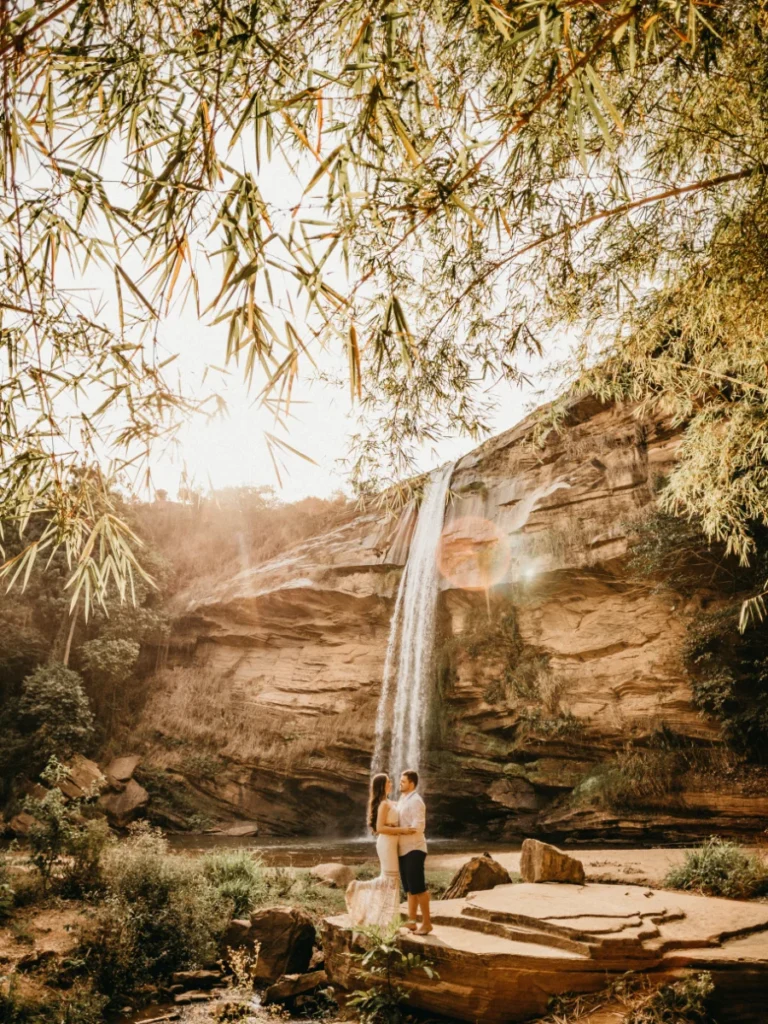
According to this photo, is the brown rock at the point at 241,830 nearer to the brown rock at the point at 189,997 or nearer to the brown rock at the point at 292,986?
the brown rock at the point at 189,997

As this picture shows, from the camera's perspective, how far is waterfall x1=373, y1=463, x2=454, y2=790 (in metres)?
14.1

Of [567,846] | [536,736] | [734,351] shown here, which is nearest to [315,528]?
[536,736]

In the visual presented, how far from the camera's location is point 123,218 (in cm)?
215

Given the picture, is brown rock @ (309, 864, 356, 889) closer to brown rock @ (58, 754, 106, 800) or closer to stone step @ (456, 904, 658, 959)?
stone step @ (456, 904, 658, 959)

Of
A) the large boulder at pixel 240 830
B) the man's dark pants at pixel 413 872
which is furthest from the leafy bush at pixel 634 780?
the large boulder at pixel 240 830

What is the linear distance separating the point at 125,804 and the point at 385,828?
39.5 ft

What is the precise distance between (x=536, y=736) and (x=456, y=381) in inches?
382

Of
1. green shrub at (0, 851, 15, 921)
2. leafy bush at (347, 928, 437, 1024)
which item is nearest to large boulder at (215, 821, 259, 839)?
green shrub at (0, 851, 15, 921)

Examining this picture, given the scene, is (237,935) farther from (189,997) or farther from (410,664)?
(410,664)

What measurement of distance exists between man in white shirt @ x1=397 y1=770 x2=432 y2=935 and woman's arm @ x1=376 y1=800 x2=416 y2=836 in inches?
1.4

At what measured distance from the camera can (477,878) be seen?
18.1ft

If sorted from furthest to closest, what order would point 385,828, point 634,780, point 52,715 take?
1. point 52,715
2. point 634,780
3. point 385,828

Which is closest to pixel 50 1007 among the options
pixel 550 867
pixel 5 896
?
pixel 5 896

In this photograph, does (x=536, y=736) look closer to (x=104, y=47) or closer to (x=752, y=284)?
(x=752, y=284)
